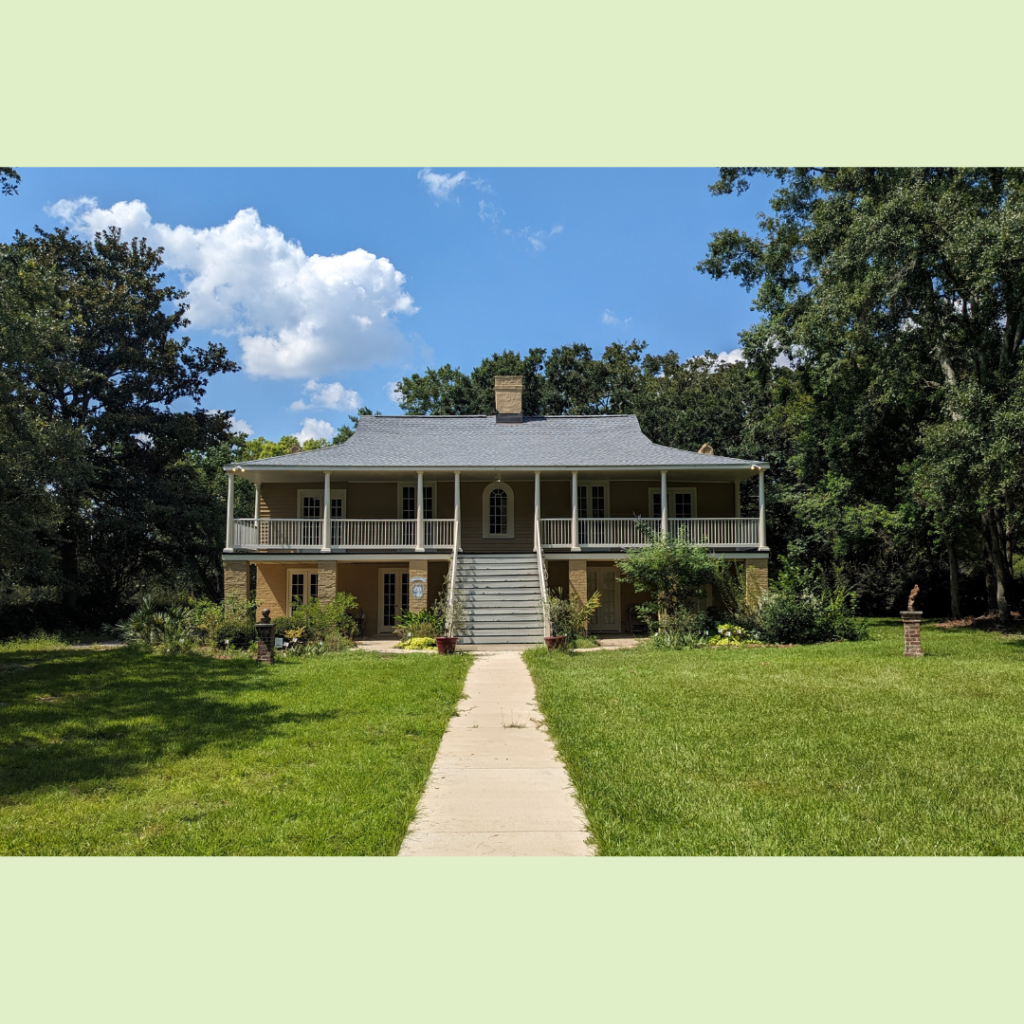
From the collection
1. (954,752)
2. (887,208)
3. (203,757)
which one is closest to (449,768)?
(203,757)

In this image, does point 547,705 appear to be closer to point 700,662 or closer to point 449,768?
point 449,768

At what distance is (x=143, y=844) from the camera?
492 cm

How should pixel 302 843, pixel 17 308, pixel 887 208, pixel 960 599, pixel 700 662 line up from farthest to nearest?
pixel 960 599, pixel 887 208, pixel 17 308, pixel 700 662, pixel 302 843

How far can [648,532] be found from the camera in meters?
20.3

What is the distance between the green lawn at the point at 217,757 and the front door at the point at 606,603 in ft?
31.9

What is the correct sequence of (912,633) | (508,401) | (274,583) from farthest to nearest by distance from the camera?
(508,401) → (274,583) → (912,633)

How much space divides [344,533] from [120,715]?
1207 centimetres

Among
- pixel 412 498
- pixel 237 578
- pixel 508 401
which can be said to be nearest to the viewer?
pixel 237 578

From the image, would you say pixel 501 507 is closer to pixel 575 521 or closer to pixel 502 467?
pixel 502 467

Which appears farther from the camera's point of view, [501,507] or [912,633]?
[501,507]

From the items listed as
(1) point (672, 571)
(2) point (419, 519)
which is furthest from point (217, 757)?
(2) point (419, 519)

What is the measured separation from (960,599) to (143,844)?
26.4 meters

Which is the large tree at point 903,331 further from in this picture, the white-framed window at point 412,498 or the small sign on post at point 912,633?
the white-framed window at point 412,498

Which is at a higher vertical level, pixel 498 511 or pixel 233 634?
pixel 498 511
